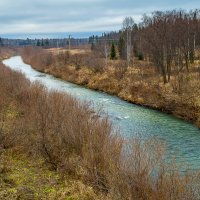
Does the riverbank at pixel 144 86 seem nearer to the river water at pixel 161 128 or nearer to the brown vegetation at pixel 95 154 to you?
the river water at pixel 161 128

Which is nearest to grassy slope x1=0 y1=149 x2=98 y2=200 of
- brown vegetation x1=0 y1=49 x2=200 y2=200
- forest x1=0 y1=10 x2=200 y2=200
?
forest x1=0 y1=10 x2=200 y2=200

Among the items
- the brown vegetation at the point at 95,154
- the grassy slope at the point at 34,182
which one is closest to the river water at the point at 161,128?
the brown vegetation at the point at 95,154

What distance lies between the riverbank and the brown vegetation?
10.5 metres

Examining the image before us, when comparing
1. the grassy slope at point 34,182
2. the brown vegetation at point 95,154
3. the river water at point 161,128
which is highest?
the brown vegetation at point 95,154

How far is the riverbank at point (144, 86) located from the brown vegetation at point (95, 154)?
10525 mm

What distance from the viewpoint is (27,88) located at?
26359 mm

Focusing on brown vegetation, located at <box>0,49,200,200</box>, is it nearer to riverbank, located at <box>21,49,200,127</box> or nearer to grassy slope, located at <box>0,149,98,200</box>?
grassy slope, located at <box>0,149,98,200</box>

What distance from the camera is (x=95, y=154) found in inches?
489

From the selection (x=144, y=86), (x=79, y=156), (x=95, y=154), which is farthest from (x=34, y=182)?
(x=144, y=86)

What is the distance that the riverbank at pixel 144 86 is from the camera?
1057 inches

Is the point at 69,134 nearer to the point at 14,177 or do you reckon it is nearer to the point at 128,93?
the point at 14,177

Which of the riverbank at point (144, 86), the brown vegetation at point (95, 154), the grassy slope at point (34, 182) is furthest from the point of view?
the riverbank at point (144, 86)

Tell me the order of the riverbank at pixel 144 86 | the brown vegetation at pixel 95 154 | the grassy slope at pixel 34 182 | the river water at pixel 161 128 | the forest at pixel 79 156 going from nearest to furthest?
the brown vegetation at pixel 95 154, the forest at pixel 79 156, the grassy slope at pixel 34 182, the river water at pixel 161 128, the riverbank at pixel 144 86

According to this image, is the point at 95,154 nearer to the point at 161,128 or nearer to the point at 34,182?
the point at 34,182
